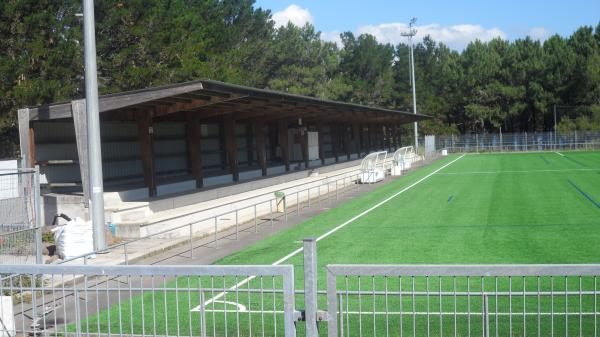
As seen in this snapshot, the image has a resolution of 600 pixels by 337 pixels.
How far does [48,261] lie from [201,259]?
137 inches

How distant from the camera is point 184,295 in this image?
38.9 feet

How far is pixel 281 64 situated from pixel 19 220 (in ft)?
222

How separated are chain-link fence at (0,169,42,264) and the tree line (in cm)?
1592

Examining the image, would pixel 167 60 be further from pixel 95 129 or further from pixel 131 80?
pixel 95 129

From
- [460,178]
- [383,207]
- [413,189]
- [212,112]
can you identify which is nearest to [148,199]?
[212,112]

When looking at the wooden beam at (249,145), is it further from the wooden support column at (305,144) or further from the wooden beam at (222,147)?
the wooden beam at (222,147)

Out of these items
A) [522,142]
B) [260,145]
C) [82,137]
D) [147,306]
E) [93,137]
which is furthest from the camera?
[522,142]

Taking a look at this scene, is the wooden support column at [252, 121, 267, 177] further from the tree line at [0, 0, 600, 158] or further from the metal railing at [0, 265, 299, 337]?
the metal railing at [0, 265, 299, 337]

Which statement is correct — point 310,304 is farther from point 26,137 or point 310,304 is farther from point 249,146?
point 249,146

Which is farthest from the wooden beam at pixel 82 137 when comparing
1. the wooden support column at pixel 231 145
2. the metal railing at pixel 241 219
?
the wooden support column at pixel 231 145

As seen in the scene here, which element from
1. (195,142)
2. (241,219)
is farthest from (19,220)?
(195,142)

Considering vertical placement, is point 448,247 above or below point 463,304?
below

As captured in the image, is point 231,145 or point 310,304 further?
point 231,145

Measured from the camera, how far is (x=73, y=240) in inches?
638
